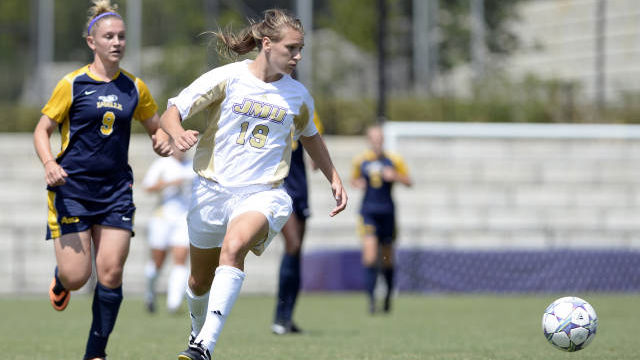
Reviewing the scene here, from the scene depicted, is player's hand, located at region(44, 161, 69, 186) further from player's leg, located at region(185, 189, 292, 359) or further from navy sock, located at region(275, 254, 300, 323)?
navy sock, located at region(275, 254, 300, 323)

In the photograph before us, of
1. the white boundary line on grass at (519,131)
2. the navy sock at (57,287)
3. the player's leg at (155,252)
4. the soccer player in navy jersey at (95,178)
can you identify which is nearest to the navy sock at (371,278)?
the player's leg at (155,252)

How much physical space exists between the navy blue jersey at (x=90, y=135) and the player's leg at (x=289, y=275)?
3.20 meters

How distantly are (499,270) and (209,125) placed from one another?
1153cm

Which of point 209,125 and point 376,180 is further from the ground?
point 209,125

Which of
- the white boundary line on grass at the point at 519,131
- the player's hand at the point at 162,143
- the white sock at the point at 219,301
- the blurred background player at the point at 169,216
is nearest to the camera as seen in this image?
the white sock at the point at 219,301

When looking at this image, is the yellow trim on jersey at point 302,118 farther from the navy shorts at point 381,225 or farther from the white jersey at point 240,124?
the navy shorts at point 381,225

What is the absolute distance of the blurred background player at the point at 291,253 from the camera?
953 cm

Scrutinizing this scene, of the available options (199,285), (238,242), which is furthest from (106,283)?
(238,242)

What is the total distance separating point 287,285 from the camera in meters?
9.55

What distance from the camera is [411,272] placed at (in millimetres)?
17078

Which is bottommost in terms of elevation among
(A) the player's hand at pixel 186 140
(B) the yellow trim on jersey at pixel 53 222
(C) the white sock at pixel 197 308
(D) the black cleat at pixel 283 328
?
(D) the black cleat at pixel 283 328

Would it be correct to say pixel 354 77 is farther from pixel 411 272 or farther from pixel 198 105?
pixel 198 105

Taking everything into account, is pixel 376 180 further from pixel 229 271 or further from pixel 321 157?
pixel 229 271

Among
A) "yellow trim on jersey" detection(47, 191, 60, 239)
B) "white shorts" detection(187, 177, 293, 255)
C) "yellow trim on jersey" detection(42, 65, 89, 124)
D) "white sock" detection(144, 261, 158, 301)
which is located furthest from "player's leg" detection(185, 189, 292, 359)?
"white sock" detection(144, 261, 158, 301)
